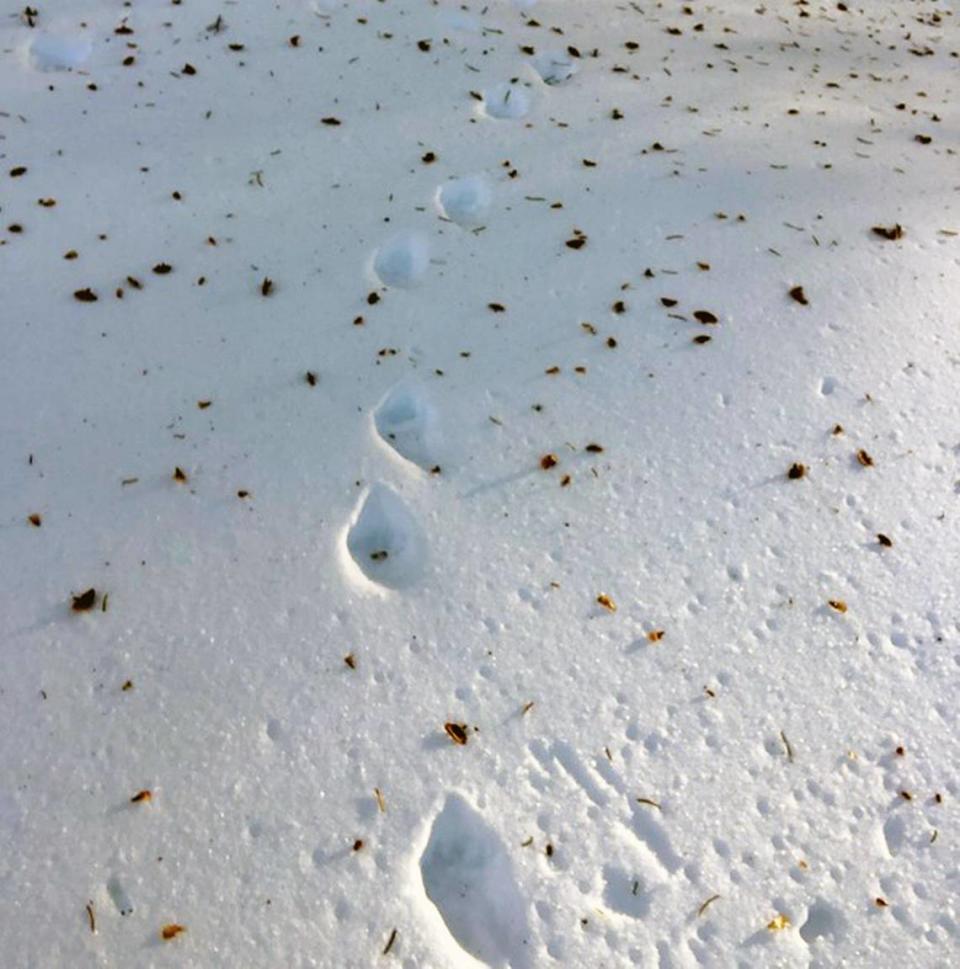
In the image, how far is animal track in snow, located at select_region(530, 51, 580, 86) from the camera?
127 inches

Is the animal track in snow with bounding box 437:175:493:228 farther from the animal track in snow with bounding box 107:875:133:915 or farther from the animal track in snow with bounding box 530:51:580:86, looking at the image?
the animal track in snow with bounding box 107:875:133:915

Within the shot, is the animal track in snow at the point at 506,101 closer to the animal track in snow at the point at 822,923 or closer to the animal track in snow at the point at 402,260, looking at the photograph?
the animal track in snow at the point at 402,260

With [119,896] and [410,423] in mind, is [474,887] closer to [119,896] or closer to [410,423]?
[119,896]

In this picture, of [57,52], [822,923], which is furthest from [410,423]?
[57,52]

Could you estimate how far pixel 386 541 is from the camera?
1988mm

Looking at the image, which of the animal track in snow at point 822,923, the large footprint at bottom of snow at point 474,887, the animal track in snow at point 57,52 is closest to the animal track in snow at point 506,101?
the animal track in snow at point 57,52

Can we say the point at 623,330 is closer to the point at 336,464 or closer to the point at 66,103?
the point at 336,464

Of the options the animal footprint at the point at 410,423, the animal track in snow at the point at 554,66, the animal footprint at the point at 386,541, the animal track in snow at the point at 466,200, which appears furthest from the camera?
the animal track in snow at the point at 554,66

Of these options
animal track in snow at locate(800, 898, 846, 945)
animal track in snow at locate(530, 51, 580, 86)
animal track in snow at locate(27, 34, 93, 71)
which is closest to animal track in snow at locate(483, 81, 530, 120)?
animal track in snow at locate(530, 51, 580, 86)

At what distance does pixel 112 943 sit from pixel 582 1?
Answer: 149 inches

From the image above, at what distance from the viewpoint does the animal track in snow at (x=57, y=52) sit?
3.05 metres

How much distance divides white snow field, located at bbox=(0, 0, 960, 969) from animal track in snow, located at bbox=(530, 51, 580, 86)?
0.26 ft

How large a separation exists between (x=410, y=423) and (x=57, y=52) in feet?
7.28

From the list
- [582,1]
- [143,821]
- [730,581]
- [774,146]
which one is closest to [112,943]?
[143,821]
